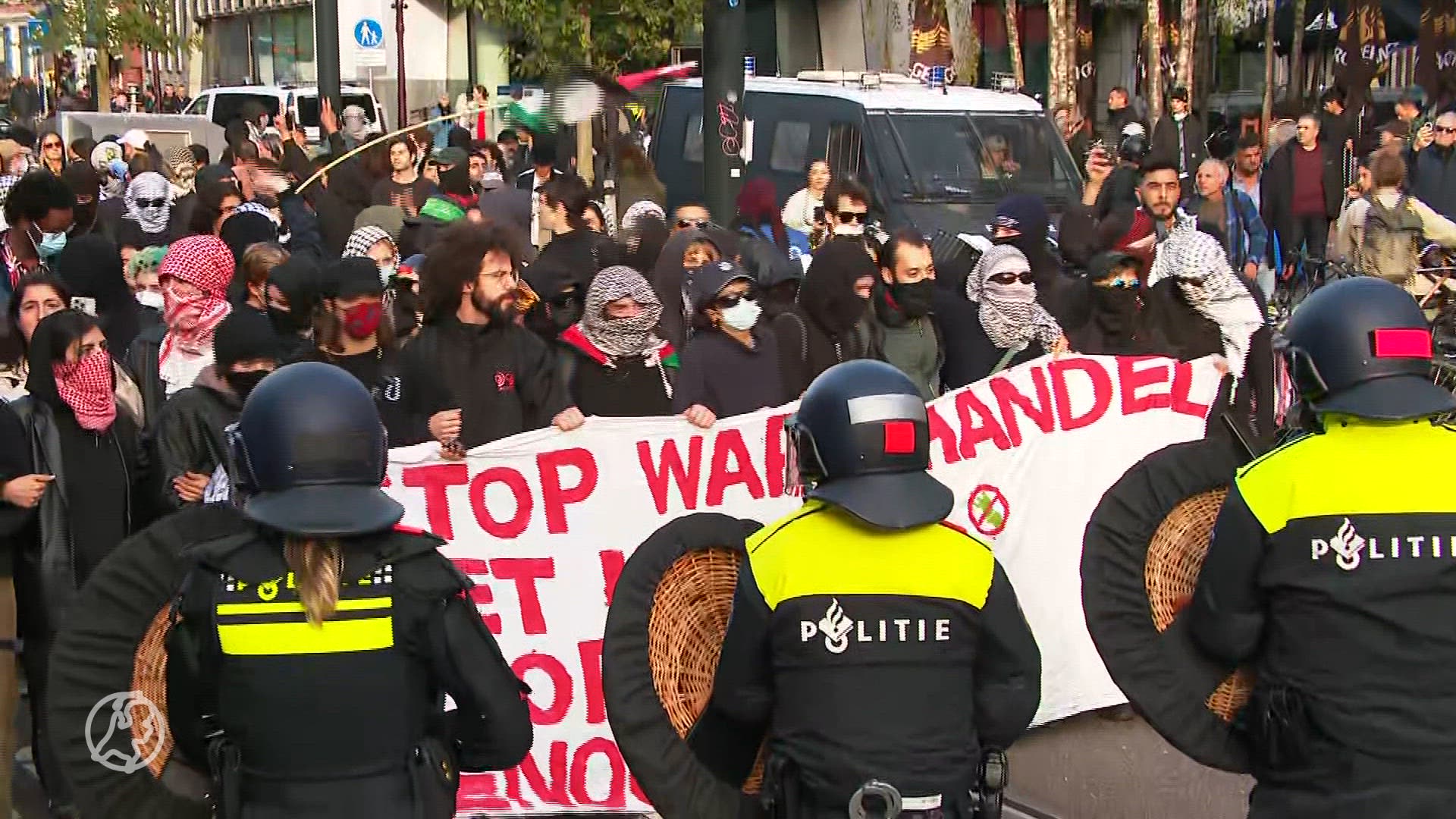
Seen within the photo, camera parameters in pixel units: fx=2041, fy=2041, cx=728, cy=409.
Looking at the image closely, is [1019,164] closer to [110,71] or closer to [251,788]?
[251,788]

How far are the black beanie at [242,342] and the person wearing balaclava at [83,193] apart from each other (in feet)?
17.3

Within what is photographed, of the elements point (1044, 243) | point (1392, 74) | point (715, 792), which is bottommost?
point (715, 792)

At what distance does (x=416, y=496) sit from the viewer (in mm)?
6047

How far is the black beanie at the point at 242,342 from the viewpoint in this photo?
603cm

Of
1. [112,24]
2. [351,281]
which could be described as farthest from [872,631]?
[112,24]

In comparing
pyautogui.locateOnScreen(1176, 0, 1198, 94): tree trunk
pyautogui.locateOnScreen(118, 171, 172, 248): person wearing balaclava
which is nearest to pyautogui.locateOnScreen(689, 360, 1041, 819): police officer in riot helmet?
pyautogui.locateOnScreen(118, 171, 172, 248): person wearing balaclava

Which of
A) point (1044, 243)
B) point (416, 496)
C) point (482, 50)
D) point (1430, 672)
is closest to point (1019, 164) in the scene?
point (1044, 243)

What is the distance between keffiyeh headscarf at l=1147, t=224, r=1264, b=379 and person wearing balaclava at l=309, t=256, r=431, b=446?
3067 millimetres

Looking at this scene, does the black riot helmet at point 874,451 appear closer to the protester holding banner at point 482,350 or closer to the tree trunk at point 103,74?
the protester holding banner at point 482,350

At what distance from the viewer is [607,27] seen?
3170 centimetres

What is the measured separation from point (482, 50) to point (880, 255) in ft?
108

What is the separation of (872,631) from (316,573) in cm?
100

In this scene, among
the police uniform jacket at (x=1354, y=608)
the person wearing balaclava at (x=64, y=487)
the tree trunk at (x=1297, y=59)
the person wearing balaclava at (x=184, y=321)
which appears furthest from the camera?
the tree trunk at (x=1297, y=59)

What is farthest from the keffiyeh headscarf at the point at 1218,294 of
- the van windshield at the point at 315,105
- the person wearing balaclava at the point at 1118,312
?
the van windshield at the point at 315,105
